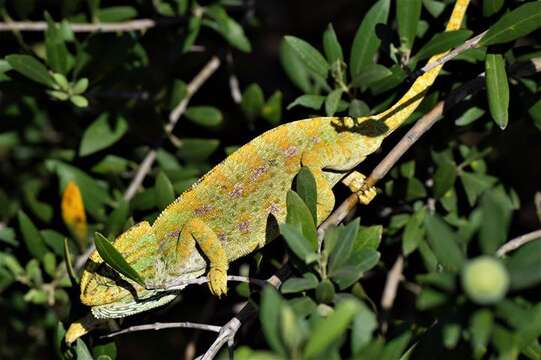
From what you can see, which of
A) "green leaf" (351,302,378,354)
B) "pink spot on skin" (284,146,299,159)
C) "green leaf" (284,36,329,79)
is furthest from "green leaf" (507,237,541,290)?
"green leaf" (284,36,329,79)

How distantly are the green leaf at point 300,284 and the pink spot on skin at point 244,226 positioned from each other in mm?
407

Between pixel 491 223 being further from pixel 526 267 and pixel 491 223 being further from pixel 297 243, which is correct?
pixel 297 243

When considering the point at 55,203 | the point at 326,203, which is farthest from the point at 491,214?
the point at 55,203

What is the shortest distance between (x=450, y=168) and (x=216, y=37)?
3.57ft

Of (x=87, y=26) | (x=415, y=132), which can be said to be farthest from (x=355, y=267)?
(x=87, y=26)

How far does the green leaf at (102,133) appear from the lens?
8.13 feet

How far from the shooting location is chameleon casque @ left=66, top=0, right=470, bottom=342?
1895 millimetres

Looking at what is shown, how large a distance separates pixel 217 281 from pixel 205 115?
91cm

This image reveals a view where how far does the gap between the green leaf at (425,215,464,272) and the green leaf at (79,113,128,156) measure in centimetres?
150

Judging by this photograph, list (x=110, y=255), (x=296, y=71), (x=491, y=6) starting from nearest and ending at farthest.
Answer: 1. (x=110, y=255)
2. (x=491, y=6)
3. (x=296, y=71)

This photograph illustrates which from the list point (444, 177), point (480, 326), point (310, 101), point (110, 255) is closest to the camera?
point (480, 326)

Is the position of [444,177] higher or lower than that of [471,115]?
lower

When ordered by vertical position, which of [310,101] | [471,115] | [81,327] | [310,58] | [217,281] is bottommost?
[81,327]

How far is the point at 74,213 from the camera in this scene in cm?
238
